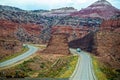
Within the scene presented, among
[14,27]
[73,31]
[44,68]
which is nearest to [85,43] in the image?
[73,31]

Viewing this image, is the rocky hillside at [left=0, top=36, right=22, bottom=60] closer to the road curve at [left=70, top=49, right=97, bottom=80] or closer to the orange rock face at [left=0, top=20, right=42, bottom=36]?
the orange rock face at [left=0, top=20, right=42, bottom=36]

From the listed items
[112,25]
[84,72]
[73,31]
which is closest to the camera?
[84,72]

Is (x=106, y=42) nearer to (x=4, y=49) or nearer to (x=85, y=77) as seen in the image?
(x=4, y=49)

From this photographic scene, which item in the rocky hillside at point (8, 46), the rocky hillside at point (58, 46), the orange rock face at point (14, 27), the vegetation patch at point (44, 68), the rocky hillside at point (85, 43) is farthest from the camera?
the orange rock face at point (14, 27)

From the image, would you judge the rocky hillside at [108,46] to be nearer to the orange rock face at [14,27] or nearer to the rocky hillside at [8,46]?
the rocky hillside at [8,46]

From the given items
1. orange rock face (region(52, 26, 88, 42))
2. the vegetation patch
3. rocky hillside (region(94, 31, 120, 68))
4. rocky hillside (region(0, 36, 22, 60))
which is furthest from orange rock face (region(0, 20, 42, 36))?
the vegetation patch

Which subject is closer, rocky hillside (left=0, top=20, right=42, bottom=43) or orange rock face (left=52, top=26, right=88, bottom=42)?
rocky hillside (left=0, top=20, right=42, bottom=43)

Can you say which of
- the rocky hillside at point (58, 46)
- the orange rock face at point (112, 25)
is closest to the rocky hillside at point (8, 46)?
the rocky hillside at point (58, 46)

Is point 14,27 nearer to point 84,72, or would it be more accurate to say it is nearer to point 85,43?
→ point 85,43

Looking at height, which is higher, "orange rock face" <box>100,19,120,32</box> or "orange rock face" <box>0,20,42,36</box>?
"orange rock face" <box>100,19,120,32</box>

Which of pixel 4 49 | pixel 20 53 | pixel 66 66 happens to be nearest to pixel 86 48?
pixel 20 53

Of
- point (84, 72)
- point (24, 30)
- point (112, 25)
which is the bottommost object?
point (84, 72)
